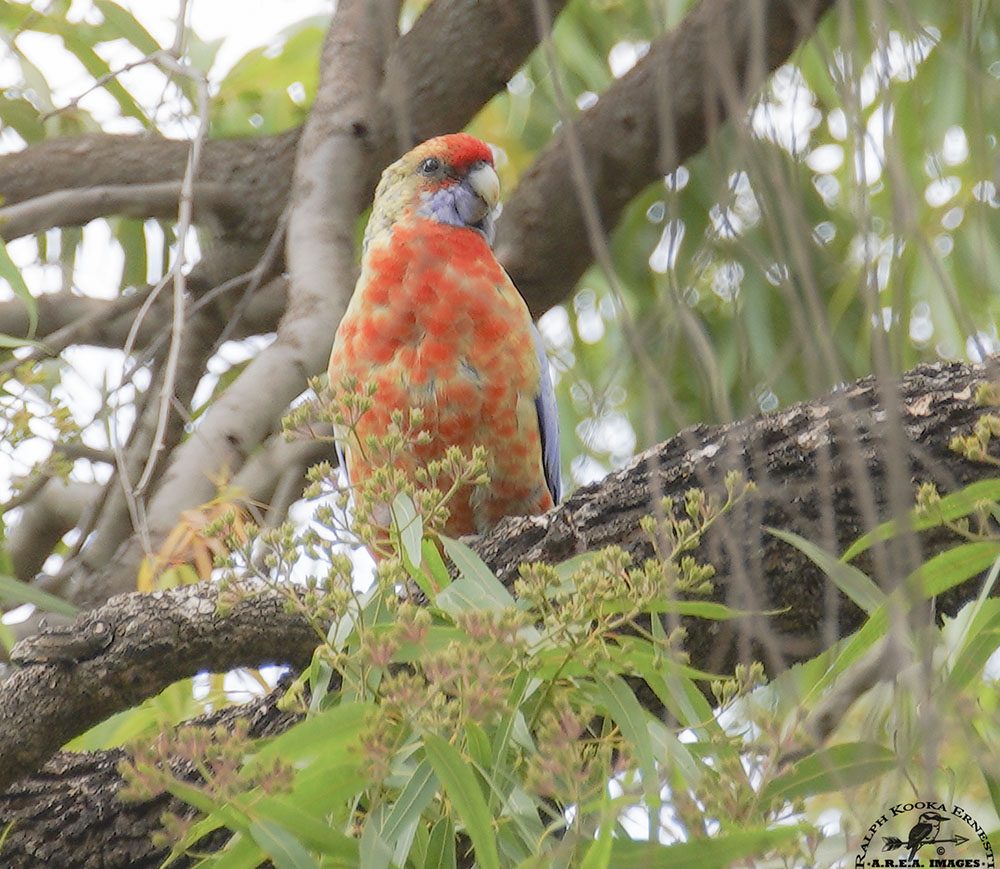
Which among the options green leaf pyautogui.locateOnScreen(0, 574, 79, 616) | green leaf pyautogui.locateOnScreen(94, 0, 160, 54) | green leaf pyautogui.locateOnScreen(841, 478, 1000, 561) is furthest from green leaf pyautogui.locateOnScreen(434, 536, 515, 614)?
green leaf pyautogui.locateOnScreen(94, 0, 160, 54)

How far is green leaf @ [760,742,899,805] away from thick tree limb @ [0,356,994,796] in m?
0.44

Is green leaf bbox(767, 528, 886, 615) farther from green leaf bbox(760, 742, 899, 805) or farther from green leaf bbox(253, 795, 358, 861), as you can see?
green leaf bbox(253, 795, 358, 861)

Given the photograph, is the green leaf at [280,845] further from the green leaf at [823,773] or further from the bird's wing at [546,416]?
the bird's wing at [546,416]

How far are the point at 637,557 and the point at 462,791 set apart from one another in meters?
0.80

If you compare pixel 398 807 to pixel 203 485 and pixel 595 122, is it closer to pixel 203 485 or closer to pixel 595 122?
pixel 203 485

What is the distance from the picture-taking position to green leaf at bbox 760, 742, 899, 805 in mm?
1269

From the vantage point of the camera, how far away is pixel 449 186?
3070mm

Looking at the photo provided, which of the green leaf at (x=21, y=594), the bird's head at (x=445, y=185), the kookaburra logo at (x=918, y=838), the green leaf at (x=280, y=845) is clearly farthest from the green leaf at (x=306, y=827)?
the bird's head at (x=445, y=185)

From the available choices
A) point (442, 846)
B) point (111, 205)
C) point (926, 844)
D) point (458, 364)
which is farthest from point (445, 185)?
point (926, 844)

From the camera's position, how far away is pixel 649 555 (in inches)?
77.7

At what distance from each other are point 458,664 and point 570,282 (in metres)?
2.18

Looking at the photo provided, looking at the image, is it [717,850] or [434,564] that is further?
[434,564]

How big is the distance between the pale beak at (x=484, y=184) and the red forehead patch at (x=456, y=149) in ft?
0.10

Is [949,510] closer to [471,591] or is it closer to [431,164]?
[471,591]
